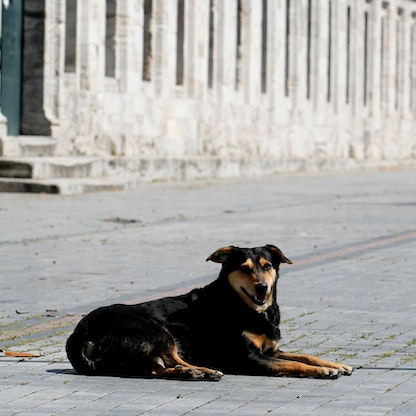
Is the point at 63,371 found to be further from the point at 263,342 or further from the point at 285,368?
the point at 285,368

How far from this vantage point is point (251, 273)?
7520 millimetres

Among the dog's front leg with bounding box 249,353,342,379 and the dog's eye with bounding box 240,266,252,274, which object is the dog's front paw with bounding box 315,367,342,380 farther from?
the dog's eye with bounding box 240,266,252,274

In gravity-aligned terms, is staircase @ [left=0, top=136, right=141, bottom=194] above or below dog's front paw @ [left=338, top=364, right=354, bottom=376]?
above

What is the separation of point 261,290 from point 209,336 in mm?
410

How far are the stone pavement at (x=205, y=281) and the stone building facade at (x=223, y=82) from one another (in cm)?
362

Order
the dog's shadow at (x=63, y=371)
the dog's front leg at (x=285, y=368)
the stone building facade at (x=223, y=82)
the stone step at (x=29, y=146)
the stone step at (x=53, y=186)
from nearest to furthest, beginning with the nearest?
the dog's front leg at (x=285, y=368) → the dog's shadow at (x=63, y=371) → the stone step at (x=53, y=186) → the stone step at (x=29, y=146) → the stone building facade at (x=223, y=82)

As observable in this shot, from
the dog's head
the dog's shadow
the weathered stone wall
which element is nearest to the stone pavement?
the dog's shadow

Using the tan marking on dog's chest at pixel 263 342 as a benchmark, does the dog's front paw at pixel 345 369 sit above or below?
below

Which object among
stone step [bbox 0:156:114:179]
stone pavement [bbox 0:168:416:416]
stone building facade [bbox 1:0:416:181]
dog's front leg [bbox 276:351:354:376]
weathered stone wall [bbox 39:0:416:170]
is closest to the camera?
stone pavement [bbox 0:168:416:416]

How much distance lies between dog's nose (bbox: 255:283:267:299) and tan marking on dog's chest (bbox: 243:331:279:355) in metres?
0.23

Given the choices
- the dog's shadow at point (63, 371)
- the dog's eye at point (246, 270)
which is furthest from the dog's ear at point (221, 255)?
the dog's shadow at point (63, 371)

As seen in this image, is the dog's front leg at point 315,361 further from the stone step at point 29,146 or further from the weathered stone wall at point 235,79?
the weathered stone wall at point 235,79

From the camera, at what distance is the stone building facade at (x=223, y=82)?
29609mm

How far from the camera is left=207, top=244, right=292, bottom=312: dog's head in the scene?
750 cm
